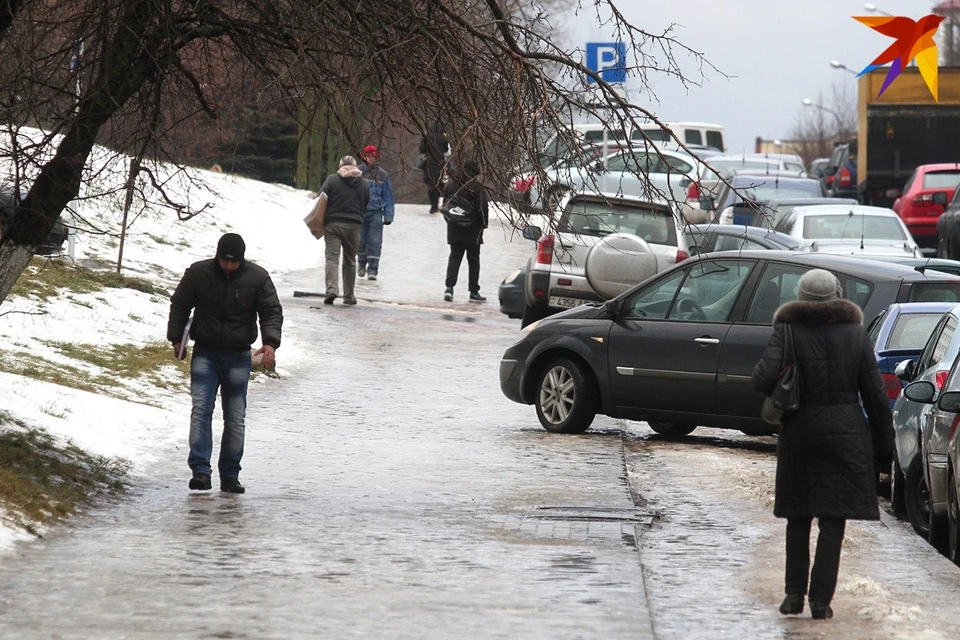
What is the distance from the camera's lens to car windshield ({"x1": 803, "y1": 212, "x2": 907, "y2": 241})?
24438mm

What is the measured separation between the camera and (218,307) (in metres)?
11.0

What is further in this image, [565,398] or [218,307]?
[565,398]

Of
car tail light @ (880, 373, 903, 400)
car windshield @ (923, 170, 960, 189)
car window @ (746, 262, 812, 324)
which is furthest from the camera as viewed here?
car windshield @ (923, 170, 960, 189)

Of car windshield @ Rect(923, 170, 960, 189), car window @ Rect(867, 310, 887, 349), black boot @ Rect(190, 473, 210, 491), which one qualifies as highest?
car windshield @ Rect(923, 170, 960, 189)

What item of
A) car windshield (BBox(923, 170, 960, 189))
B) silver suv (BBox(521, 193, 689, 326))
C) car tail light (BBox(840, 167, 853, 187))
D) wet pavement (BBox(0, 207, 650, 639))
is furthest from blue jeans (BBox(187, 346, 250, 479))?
car tail light (BBox(840, 167, 853, 187))

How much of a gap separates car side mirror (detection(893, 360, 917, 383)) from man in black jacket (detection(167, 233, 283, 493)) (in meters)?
3.98

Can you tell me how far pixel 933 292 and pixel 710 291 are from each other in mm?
1672

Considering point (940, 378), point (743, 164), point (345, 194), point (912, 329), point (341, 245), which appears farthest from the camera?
point (743, 164)

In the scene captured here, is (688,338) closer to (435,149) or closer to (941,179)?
(435,149)

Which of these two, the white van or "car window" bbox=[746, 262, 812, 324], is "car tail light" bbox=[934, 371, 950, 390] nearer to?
"car window" bbox=[746, 262, 812, 324]

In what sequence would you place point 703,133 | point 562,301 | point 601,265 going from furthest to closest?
point 703,133 < point 562,301 < point 601,265

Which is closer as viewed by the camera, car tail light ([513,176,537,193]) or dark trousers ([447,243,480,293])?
car tail light ([513,176,537,193])

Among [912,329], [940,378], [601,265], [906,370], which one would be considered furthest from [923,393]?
[601,265]

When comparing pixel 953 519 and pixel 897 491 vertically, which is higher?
pixel 953 519
